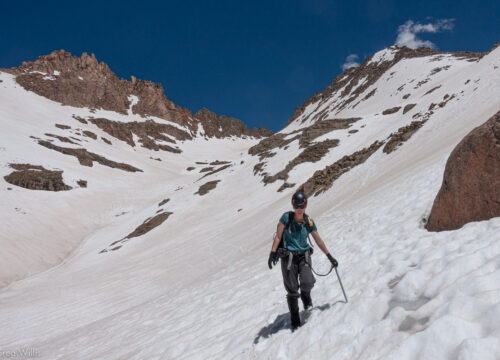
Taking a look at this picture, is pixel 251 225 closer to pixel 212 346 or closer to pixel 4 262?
pixel 212 346

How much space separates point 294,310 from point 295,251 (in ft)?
3.03

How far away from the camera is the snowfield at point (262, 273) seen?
3.19 meters

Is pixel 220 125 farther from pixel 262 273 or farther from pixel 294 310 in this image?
pixel 294 310

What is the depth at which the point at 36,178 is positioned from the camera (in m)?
40.4

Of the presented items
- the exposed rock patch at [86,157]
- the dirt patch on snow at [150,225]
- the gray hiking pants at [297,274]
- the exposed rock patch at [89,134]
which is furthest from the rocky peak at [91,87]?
the gray hiking pants at [297,274]

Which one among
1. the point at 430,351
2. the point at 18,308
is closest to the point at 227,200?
the point at 18,308

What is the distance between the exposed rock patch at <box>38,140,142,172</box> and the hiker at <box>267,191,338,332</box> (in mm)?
59305

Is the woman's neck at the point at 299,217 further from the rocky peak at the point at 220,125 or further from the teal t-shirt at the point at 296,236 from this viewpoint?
the rocky peak at the point at 220,125

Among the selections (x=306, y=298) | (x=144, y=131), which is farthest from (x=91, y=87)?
(x=306, y=298)

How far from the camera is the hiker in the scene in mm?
4320

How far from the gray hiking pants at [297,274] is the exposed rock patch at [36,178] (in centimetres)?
4703

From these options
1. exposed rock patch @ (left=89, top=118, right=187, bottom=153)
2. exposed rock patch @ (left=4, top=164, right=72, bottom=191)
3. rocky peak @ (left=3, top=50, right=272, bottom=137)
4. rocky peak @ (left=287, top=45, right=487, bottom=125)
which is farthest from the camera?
rocky peak @ (left=3, top=50, right=272, bottom=137)

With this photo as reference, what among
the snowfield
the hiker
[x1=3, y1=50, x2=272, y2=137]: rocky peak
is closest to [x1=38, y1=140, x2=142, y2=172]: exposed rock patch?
the snowfield

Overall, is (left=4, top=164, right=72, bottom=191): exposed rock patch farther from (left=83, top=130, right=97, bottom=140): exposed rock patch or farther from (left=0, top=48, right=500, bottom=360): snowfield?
(left=83, top=130, right=97, bottom=140): exposed rock patch
